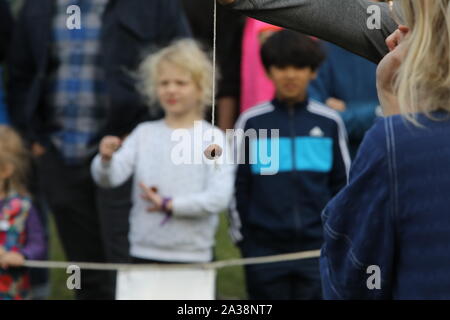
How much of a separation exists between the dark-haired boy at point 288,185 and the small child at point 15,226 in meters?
0.90

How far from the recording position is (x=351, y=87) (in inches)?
196

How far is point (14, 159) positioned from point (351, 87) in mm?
1680

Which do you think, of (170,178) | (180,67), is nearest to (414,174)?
(170,178)

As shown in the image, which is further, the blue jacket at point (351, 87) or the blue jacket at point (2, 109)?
the blue jacket at point (2, 109)

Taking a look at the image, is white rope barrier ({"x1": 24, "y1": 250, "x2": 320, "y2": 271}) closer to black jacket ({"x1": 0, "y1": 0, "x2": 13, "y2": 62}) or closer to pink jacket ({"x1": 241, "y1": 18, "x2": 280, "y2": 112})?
pink jacket ({"x1": 241, "y1": 18, "x2": 280, "y2": 112})

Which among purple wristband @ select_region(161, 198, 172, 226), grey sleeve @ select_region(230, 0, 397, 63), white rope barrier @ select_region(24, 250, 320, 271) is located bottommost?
white rope barrier @ select_region(24, 250, 320, 271)

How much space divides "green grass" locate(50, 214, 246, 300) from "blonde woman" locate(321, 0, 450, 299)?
8.58 ft

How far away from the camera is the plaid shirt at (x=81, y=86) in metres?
4.62

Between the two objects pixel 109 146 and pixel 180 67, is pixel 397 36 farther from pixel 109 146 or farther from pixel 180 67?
pixel 180 67

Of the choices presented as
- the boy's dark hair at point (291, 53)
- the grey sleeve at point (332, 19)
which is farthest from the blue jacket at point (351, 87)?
the grey sleeve at point (332, 19)

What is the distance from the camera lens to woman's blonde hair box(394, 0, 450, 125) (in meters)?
1.80

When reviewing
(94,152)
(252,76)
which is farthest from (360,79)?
(94,152)

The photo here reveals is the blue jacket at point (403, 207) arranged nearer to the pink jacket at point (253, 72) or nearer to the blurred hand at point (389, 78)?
the blurred hand at point (389, 78)

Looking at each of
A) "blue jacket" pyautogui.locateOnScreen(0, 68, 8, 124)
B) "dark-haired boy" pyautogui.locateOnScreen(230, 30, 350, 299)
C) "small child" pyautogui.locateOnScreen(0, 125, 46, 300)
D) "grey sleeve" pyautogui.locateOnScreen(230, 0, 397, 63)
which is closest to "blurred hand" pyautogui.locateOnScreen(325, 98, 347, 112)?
"dark-haired boy" pyautogui.locateOnScreen(230, 30, 350, 299)
